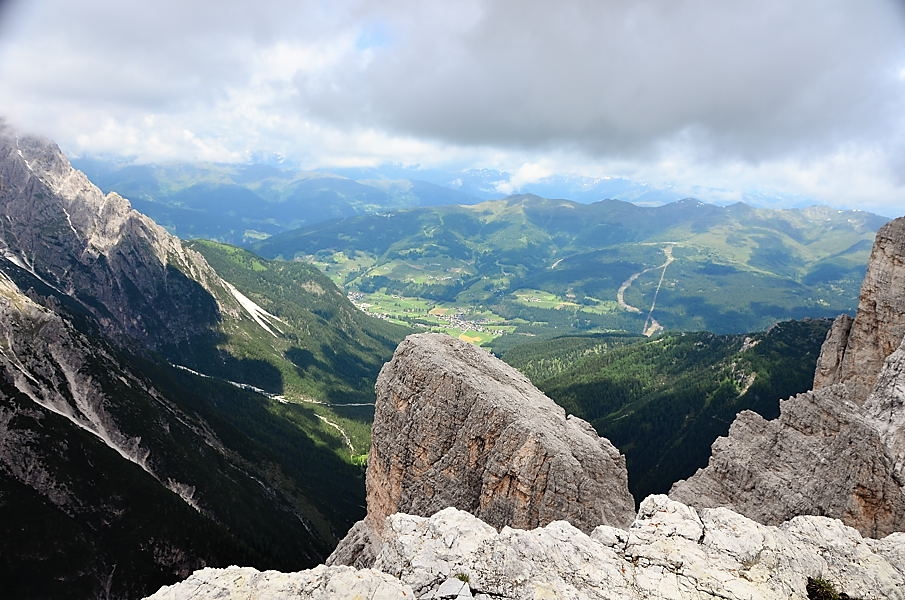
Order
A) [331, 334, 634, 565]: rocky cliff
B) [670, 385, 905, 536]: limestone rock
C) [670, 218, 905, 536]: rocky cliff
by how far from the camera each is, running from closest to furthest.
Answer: [670, 385, 905, 536]: limestone rock, [670, 218, 905, 536]: rocky cliff, [331, 334, 634, 565]: rocky cliff

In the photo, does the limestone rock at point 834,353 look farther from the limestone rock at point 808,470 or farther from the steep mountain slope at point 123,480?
the steep mountain slope at point 123,480

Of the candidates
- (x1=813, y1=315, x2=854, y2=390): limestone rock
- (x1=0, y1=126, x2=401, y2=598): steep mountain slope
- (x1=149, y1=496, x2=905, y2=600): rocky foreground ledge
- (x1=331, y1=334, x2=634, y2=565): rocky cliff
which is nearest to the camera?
(x1=149, y1=496, x2=905, y2=600): rocky foreground ledge

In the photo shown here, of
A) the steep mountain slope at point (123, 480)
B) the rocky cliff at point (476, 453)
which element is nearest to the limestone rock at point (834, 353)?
the rocky cliff at point (476, 453)

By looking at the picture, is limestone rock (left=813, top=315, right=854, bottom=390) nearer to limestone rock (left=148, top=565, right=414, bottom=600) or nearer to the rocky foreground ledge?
the rocky foreground ledge

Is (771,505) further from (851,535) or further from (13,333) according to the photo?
(13,333)

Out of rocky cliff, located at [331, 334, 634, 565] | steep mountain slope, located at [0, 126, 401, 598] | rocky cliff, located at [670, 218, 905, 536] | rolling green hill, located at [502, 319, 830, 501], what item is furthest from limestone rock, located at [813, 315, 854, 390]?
steep mountain slope, located at [0, 126, 401, 598]

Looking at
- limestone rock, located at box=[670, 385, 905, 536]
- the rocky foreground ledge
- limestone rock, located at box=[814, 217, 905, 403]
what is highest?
limestone rock, located at box=[814, 217, 905, 403]

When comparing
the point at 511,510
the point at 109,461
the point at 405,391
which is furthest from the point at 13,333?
the point at 511,510

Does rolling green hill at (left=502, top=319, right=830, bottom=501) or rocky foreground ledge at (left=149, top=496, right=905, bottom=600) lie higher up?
rocky foreground ledge at (left=149, top=496, right=905, bottom=600)
